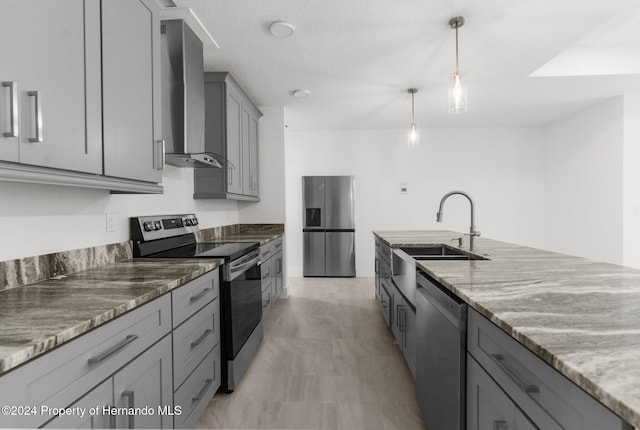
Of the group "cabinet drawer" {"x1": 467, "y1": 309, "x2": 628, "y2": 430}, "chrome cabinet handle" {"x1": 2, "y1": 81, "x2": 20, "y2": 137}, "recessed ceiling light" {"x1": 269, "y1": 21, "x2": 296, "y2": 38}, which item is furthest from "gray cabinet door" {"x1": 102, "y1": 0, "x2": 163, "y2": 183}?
"cabinet drawer" {"x1": 467, "y1": 309, "x2": 628, "y2": 430}

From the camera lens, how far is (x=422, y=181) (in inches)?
223

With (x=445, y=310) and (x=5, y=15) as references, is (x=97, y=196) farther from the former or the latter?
(x=445, y=310)

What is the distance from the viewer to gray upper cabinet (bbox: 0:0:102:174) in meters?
0.95

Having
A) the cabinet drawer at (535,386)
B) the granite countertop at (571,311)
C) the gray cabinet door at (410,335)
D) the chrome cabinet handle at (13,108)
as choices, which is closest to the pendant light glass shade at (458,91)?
the granite countertop at (571,311)

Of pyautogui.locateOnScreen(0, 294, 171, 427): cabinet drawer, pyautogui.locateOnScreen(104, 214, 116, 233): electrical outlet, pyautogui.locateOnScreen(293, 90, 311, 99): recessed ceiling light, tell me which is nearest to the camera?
pyautogui.locateOnScreen(0, 294, 171, 427): cabinet drawer

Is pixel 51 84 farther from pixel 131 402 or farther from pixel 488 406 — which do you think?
pixel 488 406

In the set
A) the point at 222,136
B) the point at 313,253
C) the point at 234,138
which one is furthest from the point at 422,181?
the point at 222,136

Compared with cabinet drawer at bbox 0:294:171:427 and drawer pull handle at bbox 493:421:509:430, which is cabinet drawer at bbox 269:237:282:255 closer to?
cabinet drawer at bbox 0:294:171:427

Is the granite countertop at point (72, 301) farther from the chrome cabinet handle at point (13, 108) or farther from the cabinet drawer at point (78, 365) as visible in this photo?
the chrome cabinet handle at point (13, 108)

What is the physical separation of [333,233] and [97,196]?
3886 millimetres

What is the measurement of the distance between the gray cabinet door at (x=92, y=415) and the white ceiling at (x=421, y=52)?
214 centimetres

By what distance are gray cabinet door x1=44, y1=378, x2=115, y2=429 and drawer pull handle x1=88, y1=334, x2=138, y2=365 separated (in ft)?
0.27

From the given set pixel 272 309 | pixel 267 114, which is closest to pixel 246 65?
pixel 267 114

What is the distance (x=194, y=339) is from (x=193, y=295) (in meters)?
0.22
